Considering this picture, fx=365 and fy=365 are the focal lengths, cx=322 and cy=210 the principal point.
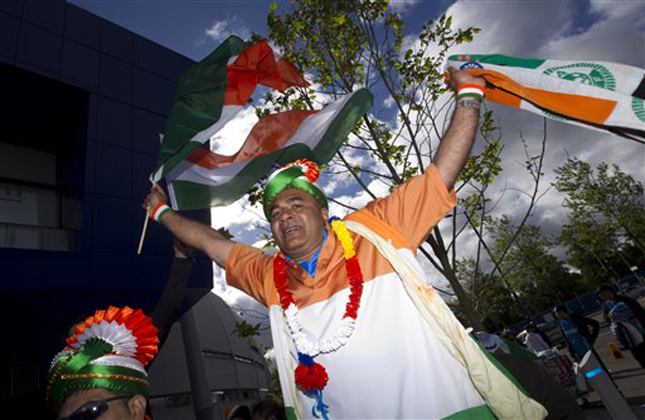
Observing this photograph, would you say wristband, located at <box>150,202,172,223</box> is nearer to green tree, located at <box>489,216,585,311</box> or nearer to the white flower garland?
the white flower garland

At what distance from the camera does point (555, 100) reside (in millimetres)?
2402

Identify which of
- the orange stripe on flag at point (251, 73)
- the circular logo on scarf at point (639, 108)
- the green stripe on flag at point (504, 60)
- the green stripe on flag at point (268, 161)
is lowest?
the circular logo on scarf at point (639, 108)

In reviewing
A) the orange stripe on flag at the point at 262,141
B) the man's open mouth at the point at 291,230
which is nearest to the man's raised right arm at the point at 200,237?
the man's open mouth at the point at 291,230

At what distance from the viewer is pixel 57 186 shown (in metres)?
11.0

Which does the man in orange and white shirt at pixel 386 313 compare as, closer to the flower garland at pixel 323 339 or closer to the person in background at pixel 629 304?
the flower garland at pixel 323 339

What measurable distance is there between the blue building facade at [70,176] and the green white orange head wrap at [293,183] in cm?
727

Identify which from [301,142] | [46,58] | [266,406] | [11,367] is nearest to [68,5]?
[46,58]

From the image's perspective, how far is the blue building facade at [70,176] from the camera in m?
7.95

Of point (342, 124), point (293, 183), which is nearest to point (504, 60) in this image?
point (342, 124)

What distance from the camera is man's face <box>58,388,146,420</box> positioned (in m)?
1.73

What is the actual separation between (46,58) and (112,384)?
10.4 m

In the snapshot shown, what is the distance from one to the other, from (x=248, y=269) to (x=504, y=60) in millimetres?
2345

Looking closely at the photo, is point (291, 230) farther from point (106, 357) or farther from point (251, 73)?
point (251, 73)

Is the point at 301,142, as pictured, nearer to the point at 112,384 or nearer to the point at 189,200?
the point at 189,200
